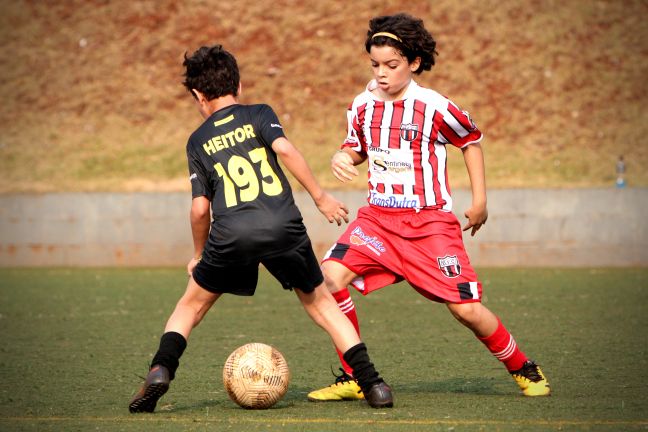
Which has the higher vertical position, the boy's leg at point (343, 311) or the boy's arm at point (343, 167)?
the boy's arm at point (343, 167)

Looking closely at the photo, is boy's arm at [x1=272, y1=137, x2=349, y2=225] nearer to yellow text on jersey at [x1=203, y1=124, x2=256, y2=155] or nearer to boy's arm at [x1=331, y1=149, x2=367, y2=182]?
yellow text on jersey at [x1=203, y1=124, x2=256, y2=155]

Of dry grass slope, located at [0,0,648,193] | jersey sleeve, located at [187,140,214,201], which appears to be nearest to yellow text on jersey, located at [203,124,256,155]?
jersey sleeve, located at [187,140,214,201]

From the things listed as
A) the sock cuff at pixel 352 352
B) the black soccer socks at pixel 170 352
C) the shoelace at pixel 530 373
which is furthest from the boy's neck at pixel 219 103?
the shoelace at pixel 530 373

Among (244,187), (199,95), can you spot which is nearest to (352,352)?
(244,187)

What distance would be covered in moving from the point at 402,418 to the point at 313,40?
14.0 metres

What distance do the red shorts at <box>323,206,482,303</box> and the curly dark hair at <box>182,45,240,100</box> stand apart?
3.69 ft

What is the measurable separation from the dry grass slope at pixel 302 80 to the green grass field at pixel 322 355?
3567mm

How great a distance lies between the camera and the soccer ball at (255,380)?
5.24 meters

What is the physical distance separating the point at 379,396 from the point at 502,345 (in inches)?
32.2

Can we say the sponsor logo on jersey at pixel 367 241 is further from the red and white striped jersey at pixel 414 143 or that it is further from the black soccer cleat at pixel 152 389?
the black soccer cleat at pixel 152 389

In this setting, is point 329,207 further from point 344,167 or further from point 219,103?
point 219,103

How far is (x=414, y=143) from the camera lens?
5.70 meters

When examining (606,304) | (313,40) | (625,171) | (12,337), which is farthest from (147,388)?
(313,40)

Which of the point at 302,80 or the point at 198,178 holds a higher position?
the point at 302,80
